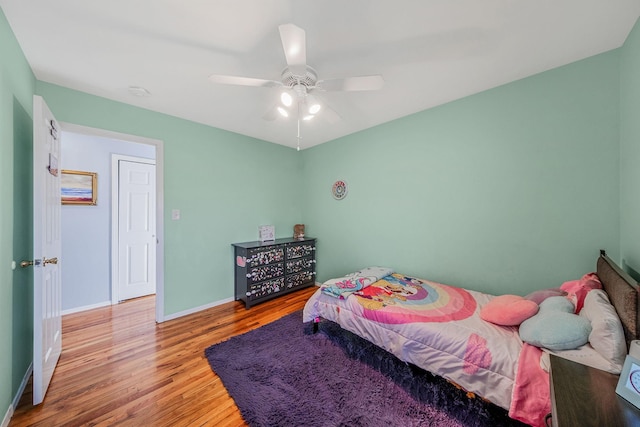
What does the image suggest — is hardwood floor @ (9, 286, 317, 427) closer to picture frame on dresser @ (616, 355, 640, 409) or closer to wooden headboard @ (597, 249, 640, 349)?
picture frame on dresser @ (616, 355, 640, 409)

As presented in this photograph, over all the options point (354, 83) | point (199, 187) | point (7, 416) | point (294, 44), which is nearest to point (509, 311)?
point (354, 83)

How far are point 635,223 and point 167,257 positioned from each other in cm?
403

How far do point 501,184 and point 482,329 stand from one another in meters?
1.35

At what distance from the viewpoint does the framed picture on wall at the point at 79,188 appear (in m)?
2.86

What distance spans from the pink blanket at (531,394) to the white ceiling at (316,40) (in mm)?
1975

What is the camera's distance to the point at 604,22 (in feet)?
4.60

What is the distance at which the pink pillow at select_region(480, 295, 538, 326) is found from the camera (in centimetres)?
148

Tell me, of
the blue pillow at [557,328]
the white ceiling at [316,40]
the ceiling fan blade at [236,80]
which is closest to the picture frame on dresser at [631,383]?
the blue pillow at [557,328]

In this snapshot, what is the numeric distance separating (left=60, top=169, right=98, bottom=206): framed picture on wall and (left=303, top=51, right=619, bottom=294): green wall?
3.57 metres

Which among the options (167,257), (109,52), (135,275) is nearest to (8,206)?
(109,52)

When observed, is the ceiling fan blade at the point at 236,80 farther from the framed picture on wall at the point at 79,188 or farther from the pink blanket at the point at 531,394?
the framed picture on wall at the point at 79,188

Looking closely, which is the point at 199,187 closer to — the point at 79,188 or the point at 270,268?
the point at 270,268

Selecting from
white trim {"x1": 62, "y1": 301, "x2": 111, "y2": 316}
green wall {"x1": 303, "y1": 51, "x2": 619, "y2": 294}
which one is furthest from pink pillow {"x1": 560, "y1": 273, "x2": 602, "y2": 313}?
white trim {"x1": 62, "y1": 301, "x2": 111, "y2": 316}

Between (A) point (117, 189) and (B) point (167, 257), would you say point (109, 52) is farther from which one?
(A) point (117, 189)
